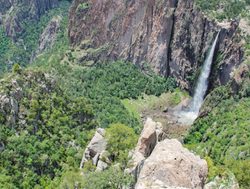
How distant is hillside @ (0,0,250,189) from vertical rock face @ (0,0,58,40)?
671 inches

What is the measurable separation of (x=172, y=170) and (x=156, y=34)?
88897 millimetres

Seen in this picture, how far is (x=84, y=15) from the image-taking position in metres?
136

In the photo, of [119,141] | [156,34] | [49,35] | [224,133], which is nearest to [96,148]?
[119,141]

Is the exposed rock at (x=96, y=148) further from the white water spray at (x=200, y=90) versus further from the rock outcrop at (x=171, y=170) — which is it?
the white water spray at (x=200, y=90)

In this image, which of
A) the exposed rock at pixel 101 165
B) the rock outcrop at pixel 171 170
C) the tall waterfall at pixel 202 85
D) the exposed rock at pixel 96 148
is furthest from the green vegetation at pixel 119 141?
the tall waterfall at pixel 202 85

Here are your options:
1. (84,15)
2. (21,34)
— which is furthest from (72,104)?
(21,34)

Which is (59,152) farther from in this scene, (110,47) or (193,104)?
(110,47)

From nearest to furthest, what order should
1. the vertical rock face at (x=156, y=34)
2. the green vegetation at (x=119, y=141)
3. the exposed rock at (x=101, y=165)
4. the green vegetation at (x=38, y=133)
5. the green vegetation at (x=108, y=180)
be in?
the green vegetation at (x=108, y=180) < the exposed rock at (x=101, y=165) < the green vegetation at (x=119, y=141) < the green vegetation at (x=38, y=133) < the vertical rock face at (x=156, y=34)

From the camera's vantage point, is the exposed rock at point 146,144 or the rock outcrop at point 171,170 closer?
the rock outcrop at point 171,170

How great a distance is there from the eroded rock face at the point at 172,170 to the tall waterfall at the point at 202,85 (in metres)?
69.2

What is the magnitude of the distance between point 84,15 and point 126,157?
297 ft

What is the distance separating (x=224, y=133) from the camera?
8181cm

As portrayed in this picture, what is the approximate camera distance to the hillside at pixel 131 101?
47031mm

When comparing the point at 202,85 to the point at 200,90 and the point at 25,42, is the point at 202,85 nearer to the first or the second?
the point at 200,90
